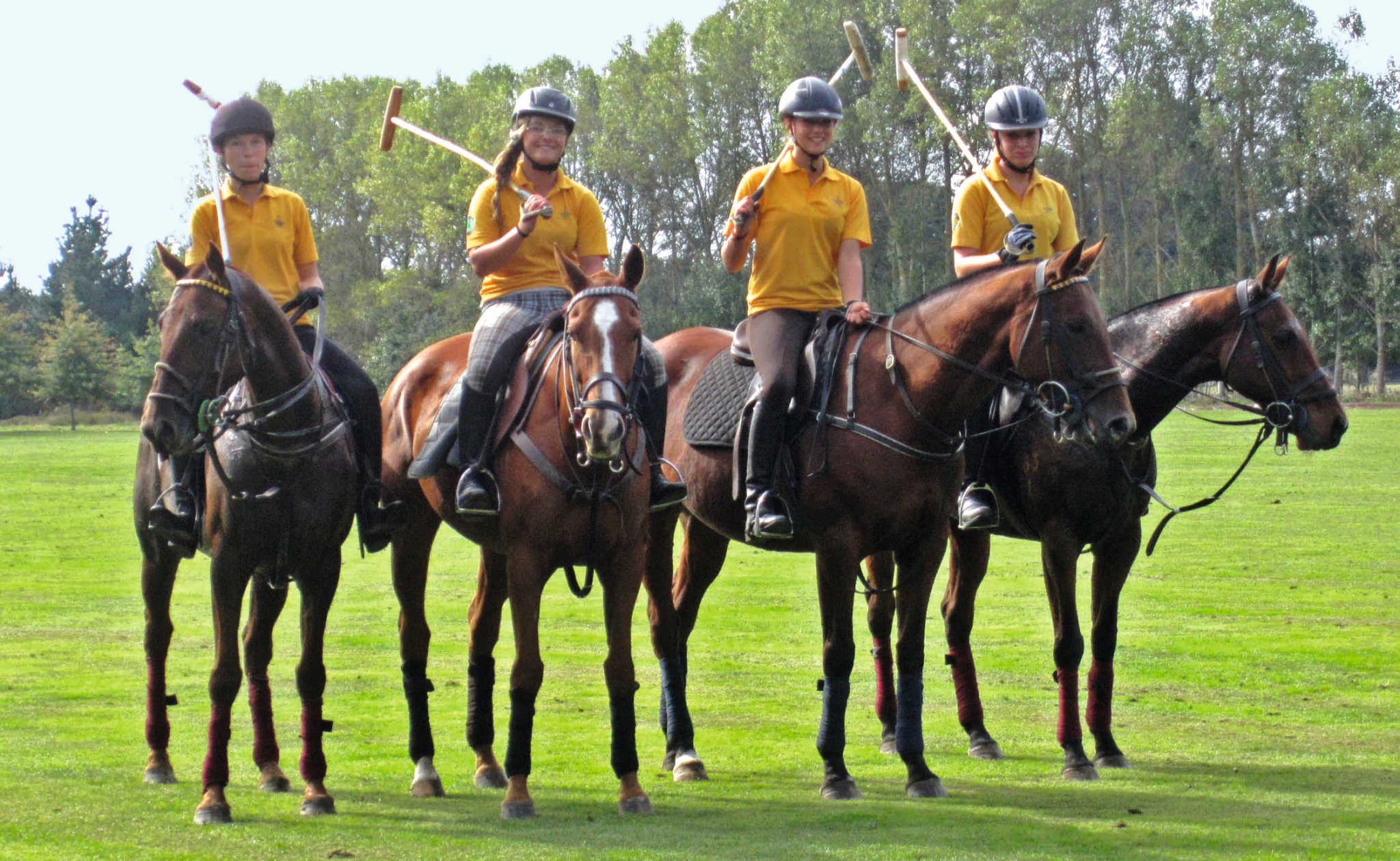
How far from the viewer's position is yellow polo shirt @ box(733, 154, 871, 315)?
9.60 meters

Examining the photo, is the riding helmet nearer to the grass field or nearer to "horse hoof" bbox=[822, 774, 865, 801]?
the grass field

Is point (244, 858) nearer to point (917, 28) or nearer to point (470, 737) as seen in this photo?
point (470, 737)

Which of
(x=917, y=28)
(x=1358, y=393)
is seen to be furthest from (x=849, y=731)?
(x=1358, y=393)

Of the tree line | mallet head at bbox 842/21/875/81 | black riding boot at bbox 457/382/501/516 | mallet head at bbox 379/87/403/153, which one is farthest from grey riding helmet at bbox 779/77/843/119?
the tree line

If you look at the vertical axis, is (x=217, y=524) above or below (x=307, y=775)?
above

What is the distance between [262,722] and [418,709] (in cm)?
89

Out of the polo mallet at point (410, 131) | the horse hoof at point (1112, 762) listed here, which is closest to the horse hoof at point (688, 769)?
the horse hoof at point (1112, 762)

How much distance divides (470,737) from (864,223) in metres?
3.83

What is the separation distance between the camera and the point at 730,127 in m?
71.3

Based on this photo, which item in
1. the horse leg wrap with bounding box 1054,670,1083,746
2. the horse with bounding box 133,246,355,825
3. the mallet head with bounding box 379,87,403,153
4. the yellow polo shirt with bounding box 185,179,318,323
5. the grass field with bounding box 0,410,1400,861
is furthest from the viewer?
the mallet head with bounding box 379,87,403,153

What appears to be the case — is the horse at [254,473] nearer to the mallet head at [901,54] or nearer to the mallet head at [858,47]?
the mallet head at [858,47]

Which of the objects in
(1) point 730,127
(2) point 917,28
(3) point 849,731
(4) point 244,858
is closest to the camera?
(4) point 244,858

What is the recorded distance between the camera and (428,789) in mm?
9000

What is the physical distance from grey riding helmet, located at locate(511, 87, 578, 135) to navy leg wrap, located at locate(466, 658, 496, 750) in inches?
121
